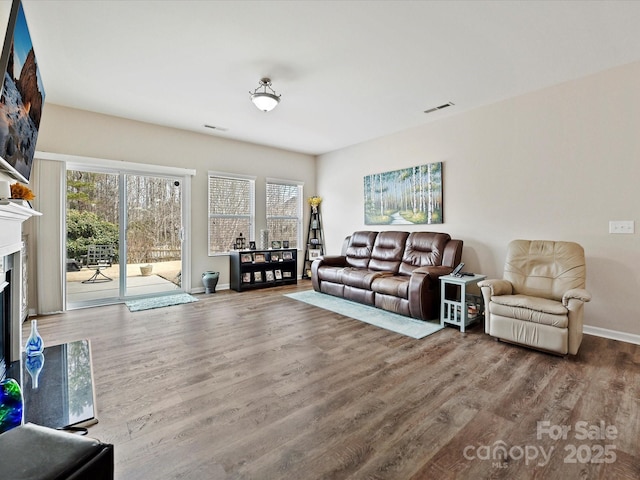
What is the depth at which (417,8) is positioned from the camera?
2.28m

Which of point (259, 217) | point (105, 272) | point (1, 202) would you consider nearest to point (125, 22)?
point (1, 202)

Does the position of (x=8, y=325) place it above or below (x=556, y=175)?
below

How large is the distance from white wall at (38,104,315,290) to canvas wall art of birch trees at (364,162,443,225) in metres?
1.77

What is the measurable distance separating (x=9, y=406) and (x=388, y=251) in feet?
14.1

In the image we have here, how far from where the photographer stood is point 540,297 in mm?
3174

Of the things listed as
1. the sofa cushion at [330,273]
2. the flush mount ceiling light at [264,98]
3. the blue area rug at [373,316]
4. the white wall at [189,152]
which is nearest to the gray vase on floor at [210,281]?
the white wall at [189,152]

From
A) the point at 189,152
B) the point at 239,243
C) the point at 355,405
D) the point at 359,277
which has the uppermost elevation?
the point at 189,152

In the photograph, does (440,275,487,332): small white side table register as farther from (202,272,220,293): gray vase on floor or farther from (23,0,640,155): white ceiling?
(202,272,220,293): gray vase on floor

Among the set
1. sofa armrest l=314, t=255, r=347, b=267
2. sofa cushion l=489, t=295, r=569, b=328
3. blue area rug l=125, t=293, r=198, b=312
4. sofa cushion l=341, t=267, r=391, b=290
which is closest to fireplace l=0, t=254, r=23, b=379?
blue area rug l=125, t=293, r=198, b=312

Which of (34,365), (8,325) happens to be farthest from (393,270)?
(8,325)

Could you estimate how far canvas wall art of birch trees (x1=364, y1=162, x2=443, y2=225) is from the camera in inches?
184

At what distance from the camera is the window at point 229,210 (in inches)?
217

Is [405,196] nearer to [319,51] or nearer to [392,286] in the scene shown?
[392,286]

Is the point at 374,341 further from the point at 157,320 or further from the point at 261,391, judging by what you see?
the point at 157,320
